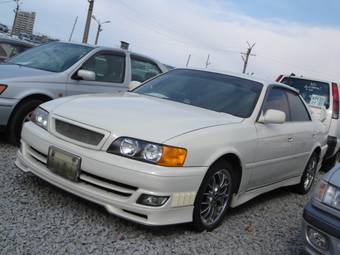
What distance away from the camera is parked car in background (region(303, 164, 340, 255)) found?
3211 millimetres

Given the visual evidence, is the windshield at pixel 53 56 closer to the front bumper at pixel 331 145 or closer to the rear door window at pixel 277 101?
the rear door window at pixel 277 101

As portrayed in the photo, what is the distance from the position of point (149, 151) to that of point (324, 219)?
4.48 ft

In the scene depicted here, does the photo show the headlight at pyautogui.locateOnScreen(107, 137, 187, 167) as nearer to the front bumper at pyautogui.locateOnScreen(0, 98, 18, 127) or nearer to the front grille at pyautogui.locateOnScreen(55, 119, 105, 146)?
the front grille at pyautogui.locateOnScreen(55, 119, 105, 146)

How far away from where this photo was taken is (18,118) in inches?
234

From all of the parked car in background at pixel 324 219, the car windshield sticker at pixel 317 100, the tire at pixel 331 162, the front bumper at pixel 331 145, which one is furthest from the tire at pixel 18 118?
the tire at pixel 331 162

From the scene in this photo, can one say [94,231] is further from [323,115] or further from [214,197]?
[323,115]

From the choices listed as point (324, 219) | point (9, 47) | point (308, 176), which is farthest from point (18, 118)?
point (324, 219)

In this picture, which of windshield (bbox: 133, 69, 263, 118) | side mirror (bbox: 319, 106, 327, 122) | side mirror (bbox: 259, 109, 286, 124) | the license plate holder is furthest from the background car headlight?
side mirror (bbox: 319, 106, 327, 122)

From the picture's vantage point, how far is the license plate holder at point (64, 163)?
3.83 m

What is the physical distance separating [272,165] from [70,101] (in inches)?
86.7

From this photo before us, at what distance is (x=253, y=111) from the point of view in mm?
4758

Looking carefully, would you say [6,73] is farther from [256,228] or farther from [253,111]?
[256,228]

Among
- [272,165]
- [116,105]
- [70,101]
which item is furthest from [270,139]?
[70,101]

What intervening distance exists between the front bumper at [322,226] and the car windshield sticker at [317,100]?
5.60m
